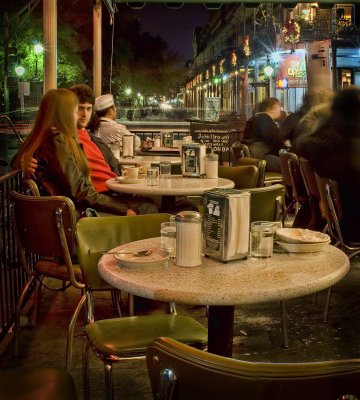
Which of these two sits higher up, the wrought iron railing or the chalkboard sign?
the chalkboard sign

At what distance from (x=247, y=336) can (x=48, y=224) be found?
1.71m

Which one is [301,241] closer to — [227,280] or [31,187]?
A: [227,280]

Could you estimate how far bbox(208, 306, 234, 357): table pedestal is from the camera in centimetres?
264

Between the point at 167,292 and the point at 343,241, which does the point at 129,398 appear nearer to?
the point at 167,292

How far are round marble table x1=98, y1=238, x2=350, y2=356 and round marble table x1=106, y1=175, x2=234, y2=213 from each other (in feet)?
6.94

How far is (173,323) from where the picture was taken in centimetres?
313

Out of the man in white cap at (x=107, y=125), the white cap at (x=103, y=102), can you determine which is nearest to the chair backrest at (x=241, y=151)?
the man in white cap at (x=107, y=125)

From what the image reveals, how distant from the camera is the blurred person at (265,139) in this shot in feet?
32.0

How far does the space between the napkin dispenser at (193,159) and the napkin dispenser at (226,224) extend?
297 centimetres

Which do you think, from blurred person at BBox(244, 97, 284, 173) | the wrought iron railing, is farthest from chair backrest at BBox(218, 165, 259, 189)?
blurred person at BBox(244, 97, 284, 173)

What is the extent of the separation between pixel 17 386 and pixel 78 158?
2875 mm

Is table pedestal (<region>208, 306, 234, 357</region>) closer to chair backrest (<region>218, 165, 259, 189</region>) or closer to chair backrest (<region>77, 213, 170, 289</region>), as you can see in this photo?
chair backrest (<region>77, 213, 170, 289</region>)

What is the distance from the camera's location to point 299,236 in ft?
9.67

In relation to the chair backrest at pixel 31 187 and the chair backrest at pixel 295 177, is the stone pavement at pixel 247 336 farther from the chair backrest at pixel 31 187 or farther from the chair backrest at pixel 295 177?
the chair backrest at pixel 295 177
